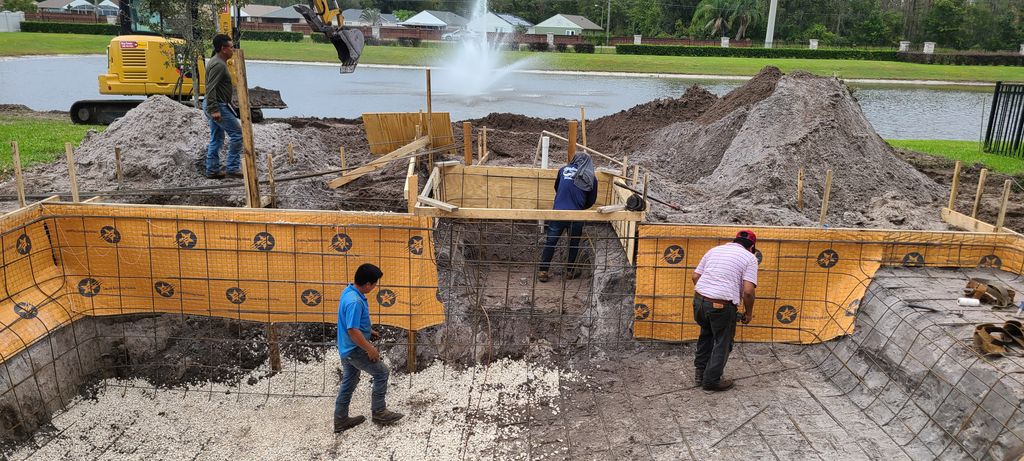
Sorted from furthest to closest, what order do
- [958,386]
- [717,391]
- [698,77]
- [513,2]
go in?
[513,2]
[698,77]
[717,391]
[958,386]

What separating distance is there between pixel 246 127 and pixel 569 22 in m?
68.6

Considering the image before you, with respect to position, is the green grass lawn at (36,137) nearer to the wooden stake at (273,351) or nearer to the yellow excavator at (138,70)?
the yellow excavator at (138,70)

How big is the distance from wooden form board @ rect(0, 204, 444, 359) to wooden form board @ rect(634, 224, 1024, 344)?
7.45 feet

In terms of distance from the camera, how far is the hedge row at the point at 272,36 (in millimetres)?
53750

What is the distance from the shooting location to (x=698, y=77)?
40.9 meters

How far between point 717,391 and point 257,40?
54125 millimetres

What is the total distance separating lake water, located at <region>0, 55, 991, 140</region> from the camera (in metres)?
24.7

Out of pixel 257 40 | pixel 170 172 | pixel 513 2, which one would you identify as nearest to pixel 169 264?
pixel 170 172

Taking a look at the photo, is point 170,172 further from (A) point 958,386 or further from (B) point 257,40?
(B) point 257,40

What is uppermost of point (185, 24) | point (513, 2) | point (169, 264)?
point (513, 2)

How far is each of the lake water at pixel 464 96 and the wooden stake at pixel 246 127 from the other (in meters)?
16.6

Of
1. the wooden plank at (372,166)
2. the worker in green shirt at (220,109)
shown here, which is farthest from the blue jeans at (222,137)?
the wooden plank at (372,166)

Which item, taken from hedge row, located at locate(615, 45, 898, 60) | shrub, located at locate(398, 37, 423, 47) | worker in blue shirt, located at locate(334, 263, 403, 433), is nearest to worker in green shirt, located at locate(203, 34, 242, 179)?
worker in blue shirt, located at locate(334, 263, 403, 433)

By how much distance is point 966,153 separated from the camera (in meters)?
17.5
